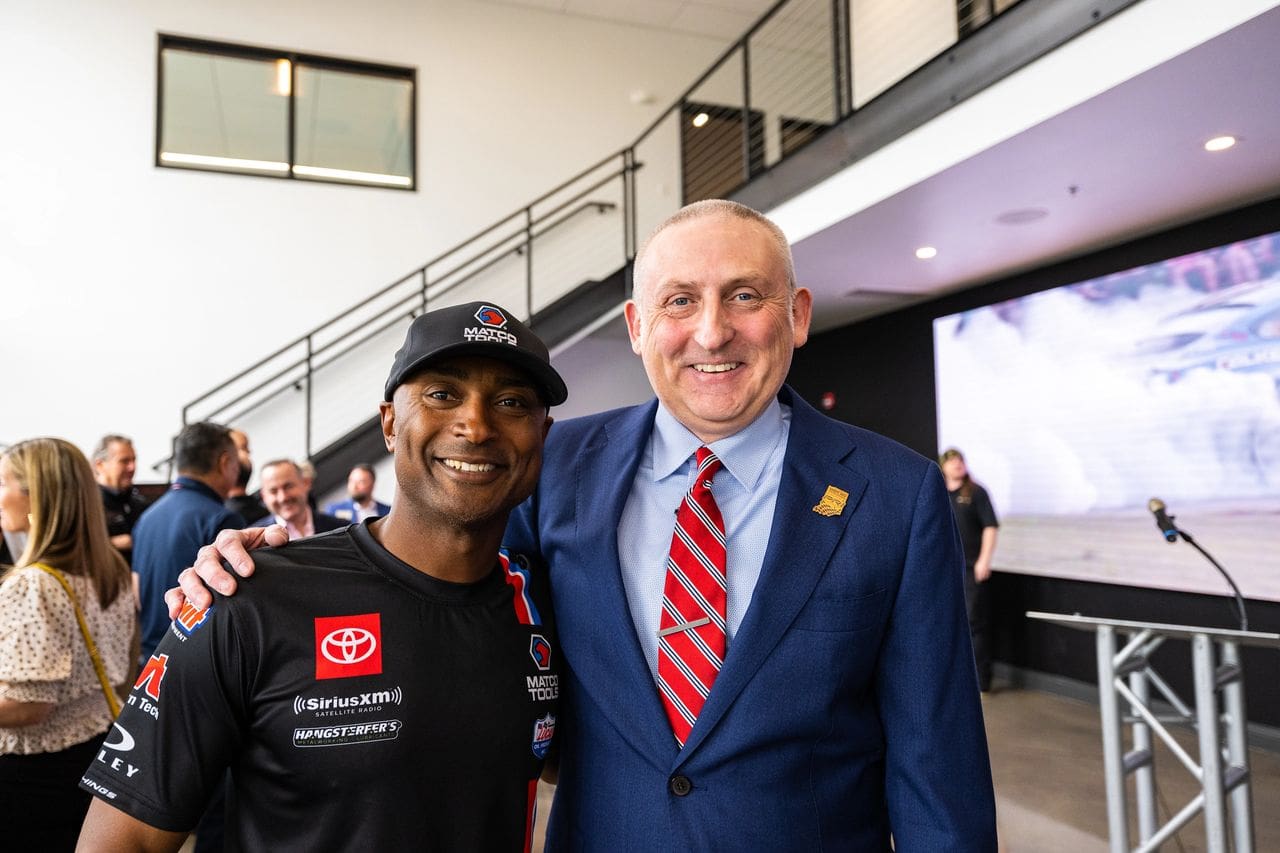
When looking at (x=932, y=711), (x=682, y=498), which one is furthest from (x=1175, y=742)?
(x=682, y=498)

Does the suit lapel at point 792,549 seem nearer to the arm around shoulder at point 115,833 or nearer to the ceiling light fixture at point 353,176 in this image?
the arm around shoulder at point 115,833

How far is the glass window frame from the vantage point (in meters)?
8.40

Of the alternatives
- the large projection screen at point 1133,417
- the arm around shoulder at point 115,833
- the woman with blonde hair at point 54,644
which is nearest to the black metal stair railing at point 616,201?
the large projection screen at point 1133,417

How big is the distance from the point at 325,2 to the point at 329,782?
9373 millimetres

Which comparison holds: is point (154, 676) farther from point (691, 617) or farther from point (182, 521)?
point (182, 521)

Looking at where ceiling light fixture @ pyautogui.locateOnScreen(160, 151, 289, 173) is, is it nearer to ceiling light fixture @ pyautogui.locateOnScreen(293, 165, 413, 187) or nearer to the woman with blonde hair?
ceiling light fixture @ pyautogui.locateOnScreen(293, 165, 413, 187)

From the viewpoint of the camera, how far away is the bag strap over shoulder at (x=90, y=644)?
2.41 meters

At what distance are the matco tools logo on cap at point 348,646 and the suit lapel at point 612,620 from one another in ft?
1.07

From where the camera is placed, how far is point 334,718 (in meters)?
1.25

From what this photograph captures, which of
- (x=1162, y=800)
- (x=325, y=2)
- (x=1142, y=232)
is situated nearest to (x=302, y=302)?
Result: (x=325, y=2)

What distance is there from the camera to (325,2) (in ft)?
29.1

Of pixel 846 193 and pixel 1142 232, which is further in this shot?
pixel 1142 232

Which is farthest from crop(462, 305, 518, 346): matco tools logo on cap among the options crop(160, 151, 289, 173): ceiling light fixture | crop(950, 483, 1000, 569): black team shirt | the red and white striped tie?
→ crop(160, 151, 289, 173): ceiling light fixture

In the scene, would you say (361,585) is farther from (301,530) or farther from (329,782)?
(301,530)
